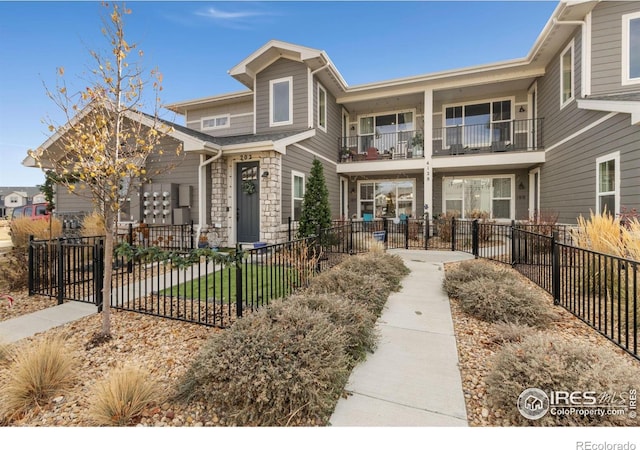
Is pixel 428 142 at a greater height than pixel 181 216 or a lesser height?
greater

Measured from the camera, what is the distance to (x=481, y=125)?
12102mm

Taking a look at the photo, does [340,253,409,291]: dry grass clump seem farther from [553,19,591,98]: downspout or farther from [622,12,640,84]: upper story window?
[622,12,640,84]: upper story window

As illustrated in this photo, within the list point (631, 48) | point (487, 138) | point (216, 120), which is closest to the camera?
point (631, 48)

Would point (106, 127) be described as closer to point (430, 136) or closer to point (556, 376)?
point (556, 376)

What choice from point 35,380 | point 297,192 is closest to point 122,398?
point 35,380

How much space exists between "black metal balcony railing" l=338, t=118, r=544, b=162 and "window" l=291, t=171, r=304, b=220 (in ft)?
11.2

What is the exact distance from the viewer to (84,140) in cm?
331

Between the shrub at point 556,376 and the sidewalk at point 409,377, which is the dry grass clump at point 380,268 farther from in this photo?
the shrub at point 556,376

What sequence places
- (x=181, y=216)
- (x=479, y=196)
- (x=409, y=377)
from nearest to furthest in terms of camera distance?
(x=409, y=377), (x=181, y=216), (x=479, y=196)

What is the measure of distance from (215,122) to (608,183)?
1366 centimetres

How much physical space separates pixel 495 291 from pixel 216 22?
8473 mm

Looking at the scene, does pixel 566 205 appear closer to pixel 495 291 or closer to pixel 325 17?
pixel 495 291

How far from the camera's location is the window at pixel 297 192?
9818mm
